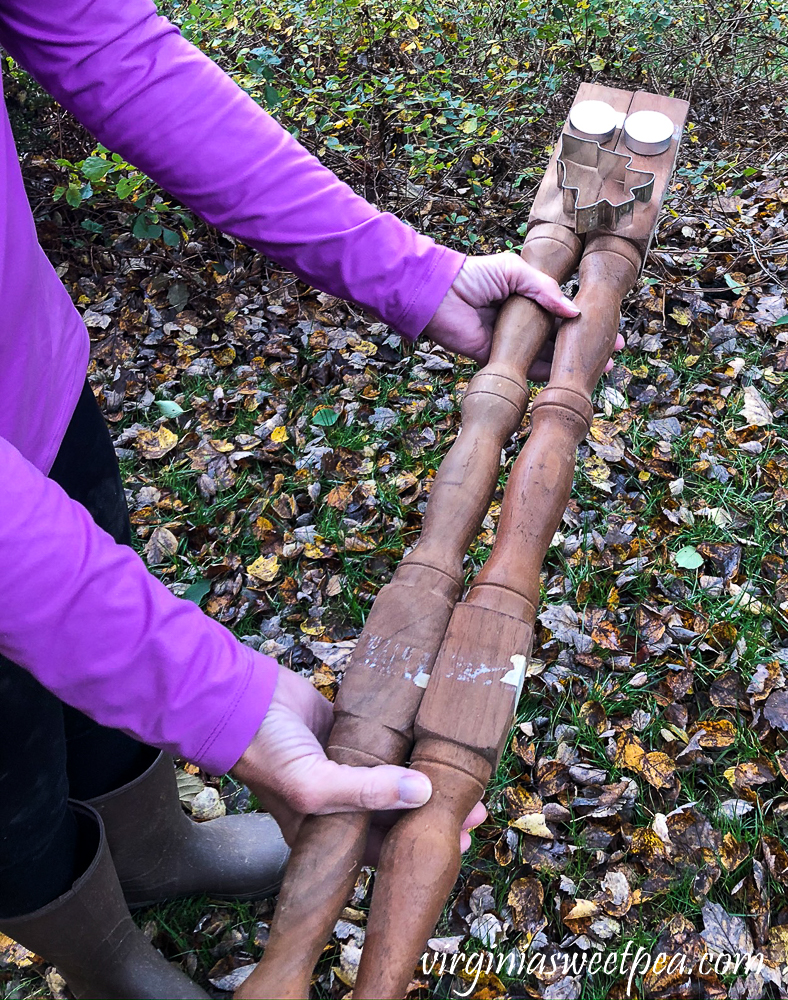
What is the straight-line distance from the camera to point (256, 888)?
198cm

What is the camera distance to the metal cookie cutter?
1.52 m

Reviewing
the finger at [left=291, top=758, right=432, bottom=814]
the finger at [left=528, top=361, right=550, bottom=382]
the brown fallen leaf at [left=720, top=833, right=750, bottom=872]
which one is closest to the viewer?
the finger at [left=291, top=758, right=432, bottom=814]

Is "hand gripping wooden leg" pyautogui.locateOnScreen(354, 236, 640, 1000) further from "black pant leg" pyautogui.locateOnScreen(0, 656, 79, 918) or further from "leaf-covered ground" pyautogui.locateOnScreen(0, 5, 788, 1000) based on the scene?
"leaf-covered ground" pyautogui.locateOnScreen(0, 5, 788, 1000)

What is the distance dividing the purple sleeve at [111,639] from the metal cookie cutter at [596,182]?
1.09 m

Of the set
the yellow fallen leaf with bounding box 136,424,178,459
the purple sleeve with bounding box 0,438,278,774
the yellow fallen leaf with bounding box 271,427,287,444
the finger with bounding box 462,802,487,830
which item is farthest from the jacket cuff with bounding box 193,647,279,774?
the yellow fallen leaf with bounding box 136,424,178,459

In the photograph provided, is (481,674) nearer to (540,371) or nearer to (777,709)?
(540,371)

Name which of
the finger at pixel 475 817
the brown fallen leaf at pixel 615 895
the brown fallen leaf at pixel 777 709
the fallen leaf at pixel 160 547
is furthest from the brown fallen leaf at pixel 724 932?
the fallen leaf at pixel 160 547

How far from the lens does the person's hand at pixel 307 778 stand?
990 millimetres

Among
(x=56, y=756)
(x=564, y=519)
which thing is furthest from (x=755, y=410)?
(x=56, y=756)

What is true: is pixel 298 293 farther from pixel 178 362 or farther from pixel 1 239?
pixel 1 239

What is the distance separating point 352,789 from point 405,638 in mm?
240

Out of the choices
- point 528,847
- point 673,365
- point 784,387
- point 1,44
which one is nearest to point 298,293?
point 673,365

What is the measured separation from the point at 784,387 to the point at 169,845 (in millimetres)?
2668

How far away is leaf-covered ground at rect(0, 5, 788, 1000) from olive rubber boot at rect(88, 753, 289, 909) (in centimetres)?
12
